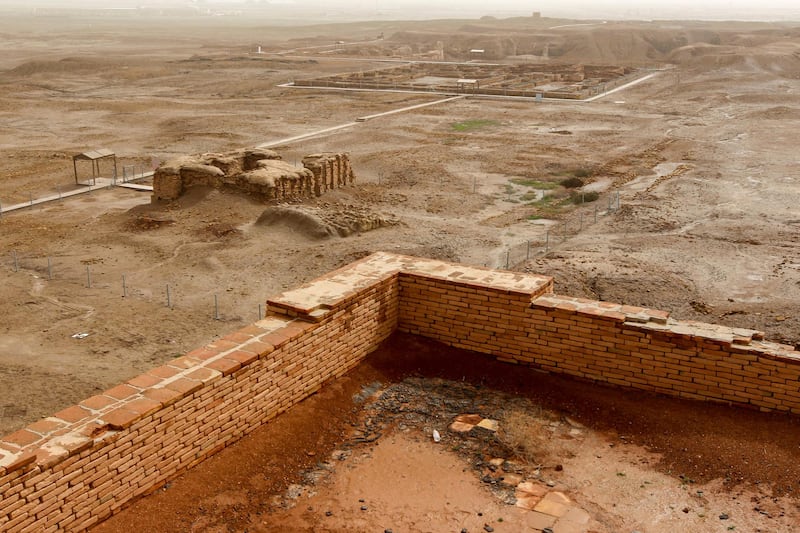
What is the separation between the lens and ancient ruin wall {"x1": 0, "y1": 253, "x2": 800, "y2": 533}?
566cm

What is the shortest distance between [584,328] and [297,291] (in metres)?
2.85

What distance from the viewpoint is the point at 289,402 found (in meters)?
7.65

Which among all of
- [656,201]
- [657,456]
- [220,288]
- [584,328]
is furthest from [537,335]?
[656,201]

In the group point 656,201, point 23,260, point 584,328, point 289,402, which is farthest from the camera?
point 656,201

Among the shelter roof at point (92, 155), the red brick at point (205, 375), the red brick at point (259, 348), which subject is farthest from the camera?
the shelter roof at point (92, 155)

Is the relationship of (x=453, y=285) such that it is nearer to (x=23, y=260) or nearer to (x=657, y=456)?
(x=657, y=456)

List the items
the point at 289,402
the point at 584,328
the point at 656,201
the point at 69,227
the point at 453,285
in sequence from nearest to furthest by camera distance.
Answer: the point at 289,402 → the point at 584,328 → the point at 453,285 → the point at 69,227 → the point at 656,201

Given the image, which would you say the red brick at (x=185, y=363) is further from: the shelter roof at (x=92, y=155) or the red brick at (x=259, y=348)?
the shelter roof at (x=92, y=155)

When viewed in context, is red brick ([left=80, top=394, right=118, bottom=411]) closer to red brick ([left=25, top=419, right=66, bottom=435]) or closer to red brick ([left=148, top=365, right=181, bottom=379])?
red brick ([left=25, top=419, right=66, bottom=435])

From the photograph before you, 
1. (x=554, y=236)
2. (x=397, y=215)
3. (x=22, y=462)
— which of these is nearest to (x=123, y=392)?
(x=22, y=462)

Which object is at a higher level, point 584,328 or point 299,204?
point 584,328

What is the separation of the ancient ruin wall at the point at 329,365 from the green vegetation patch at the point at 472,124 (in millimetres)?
22414

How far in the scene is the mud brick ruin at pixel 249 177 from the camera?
18.6 meters

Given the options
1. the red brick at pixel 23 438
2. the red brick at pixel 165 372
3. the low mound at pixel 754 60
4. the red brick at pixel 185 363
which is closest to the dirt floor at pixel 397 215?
the red brick at pixel 185 363
